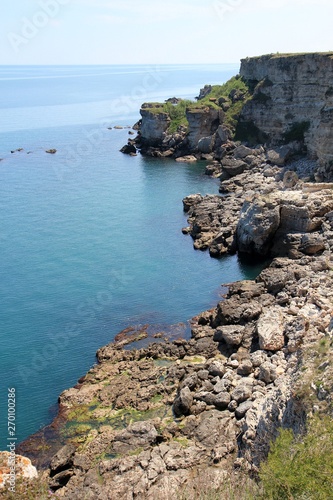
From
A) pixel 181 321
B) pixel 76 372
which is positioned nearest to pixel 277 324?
pixel 181 321

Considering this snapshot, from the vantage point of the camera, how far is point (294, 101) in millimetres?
83438

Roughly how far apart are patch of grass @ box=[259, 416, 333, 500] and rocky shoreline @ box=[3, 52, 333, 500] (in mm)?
2842

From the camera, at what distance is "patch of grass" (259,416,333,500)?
13469 millimetres

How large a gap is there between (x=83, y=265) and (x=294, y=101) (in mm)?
50879

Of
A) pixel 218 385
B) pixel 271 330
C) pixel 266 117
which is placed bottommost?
pixel 218 385

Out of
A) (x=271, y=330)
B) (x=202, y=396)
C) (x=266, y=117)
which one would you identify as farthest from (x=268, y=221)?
(x=266, y=117)

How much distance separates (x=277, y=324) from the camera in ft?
109

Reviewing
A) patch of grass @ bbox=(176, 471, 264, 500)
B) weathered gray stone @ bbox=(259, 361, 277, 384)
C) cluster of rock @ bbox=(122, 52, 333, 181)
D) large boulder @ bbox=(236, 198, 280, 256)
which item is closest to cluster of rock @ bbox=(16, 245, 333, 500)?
weathered gray stone @ bbox=(259, 361, 277, 384)

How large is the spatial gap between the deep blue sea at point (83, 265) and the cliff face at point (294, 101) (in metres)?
14.2

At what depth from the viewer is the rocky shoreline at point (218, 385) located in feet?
73.1

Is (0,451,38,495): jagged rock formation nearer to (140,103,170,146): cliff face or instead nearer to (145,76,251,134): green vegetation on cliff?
(145,76,251,134): green vegetation on cliff

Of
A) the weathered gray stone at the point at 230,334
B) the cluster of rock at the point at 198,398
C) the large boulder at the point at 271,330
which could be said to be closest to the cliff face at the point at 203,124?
the cluster of rock at the point at 198,398

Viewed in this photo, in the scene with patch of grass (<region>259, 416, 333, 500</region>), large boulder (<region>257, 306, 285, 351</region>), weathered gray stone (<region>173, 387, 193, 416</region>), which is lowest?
weathered gray stone (<region>173, 387, 193, 416</region>)

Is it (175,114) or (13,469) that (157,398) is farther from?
(175,114)
